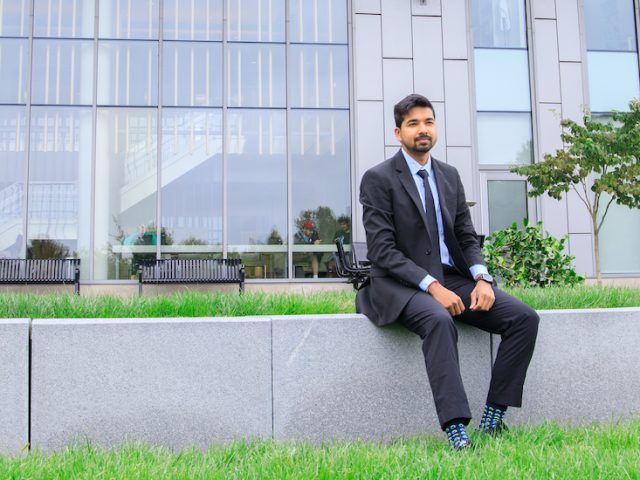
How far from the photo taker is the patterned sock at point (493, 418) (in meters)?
3.63

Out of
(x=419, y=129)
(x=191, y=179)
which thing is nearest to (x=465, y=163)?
(x=191, y=179)

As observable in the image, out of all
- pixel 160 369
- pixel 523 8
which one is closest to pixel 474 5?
pixel 523 8

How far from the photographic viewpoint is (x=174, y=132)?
1307 cm

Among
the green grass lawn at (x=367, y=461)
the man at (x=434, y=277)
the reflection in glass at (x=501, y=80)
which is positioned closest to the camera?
the green grass lawn at (x=367, y=461)

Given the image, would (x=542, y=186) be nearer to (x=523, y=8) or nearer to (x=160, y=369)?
(x=523, y=8)

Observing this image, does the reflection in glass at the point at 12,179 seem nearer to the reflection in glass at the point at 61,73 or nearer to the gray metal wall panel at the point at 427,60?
the reflection in glass at the point at 61,73

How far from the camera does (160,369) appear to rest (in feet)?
12.2

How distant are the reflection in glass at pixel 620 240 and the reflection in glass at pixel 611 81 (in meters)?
1.85

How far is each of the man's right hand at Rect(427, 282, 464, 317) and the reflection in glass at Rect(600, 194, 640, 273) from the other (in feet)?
36.0

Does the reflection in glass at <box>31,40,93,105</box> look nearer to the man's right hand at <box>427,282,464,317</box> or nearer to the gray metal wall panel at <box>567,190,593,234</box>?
the gray metal wall panel at <box>567,190,593,234</box>

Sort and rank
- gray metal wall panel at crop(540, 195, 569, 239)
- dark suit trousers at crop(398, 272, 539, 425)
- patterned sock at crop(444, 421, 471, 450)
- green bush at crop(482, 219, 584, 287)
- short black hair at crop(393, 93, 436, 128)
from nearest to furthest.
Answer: patterned sock at crop(444, 421, 471, 450) → dark suit trousers at crop(398, 272, 539, 425) → short black hair at crop(393, 93, 436, 128) → green bush at crop(482, 219, 584, 287) → gray metal wall panel at crop(540, 195, 569, 239)

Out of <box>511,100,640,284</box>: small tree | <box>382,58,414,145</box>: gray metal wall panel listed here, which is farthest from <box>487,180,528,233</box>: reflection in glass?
<box>382,58,414,145</box>: gray metal wall panel

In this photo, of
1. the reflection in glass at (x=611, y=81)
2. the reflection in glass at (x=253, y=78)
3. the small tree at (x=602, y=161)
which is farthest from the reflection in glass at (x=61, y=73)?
the reflection in glass at (x=611, y=81)

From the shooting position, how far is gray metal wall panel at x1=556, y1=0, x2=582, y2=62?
13.7m
